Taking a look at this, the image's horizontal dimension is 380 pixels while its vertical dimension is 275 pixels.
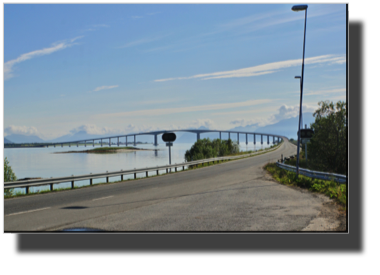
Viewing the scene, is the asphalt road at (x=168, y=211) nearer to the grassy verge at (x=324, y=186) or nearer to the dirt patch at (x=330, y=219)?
the dirt patch at (x=330, y=219)

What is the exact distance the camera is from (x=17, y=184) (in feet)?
57.8

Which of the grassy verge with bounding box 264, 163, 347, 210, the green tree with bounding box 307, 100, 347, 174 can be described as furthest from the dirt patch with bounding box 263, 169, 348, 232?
the green tree with bounding box 307, 100, 347, 174

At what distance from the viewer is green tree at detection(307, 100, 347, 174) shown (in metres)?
46.4

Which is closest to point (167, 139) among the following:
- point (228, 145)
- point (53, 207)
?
point (53, 207)

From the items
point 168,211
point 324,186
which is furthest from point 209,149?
point 168,211

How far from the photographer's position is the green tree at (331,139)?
46.4m

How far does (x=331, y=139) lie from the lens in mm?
47188

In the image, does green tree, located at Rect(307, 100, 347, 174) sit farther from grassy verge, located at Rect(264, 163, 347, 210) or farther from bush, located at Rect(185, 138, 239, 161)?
grassy verge, located at Rect(264, 163, 347, 210)

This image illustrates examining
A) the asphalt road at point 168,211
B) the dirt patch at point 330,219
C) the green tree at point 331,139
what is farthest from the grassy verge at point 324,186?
the green tree at point 331,139

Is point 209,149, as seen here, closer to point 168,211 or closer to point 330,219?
point 168,211

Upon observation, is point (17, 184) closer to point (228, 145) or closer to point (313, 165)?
point (313, 165)
